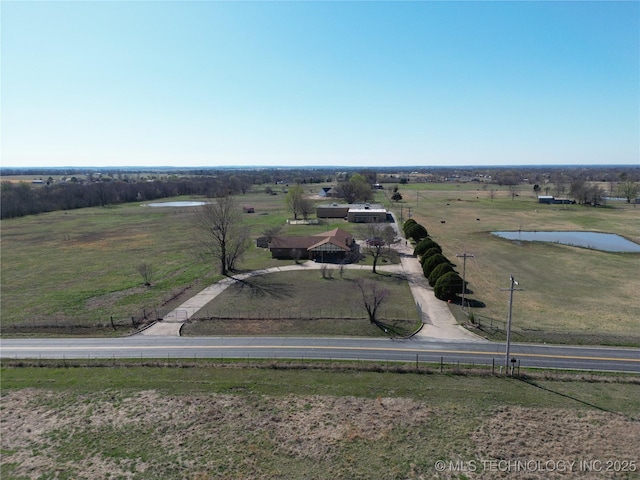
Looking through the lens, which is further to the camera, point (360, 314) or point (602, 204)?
point (602, 204)

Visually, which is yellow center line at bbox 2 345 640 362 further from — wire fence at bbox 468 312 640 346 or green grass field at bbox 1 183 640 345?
green grass field at bbox 1 183 640 345

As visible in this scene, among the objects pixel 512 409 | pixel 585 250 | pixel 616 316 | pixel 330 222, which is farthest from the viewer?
pixel 330 222

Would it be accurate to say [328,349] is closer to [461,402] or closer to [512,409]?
[461,402]

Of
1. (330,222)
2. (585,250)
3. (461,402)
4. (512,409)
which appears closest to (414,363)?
(461,402)

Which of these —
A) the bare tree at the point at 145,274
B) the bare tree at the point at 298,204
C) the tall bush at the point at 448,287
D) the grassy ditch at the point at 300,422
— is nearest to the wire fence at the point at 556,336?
the grassy ditch at the point at 300,422

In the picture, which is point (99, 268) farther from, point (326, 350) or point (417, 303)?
point (417, 303)

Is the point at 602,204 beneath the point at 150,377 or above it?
above
